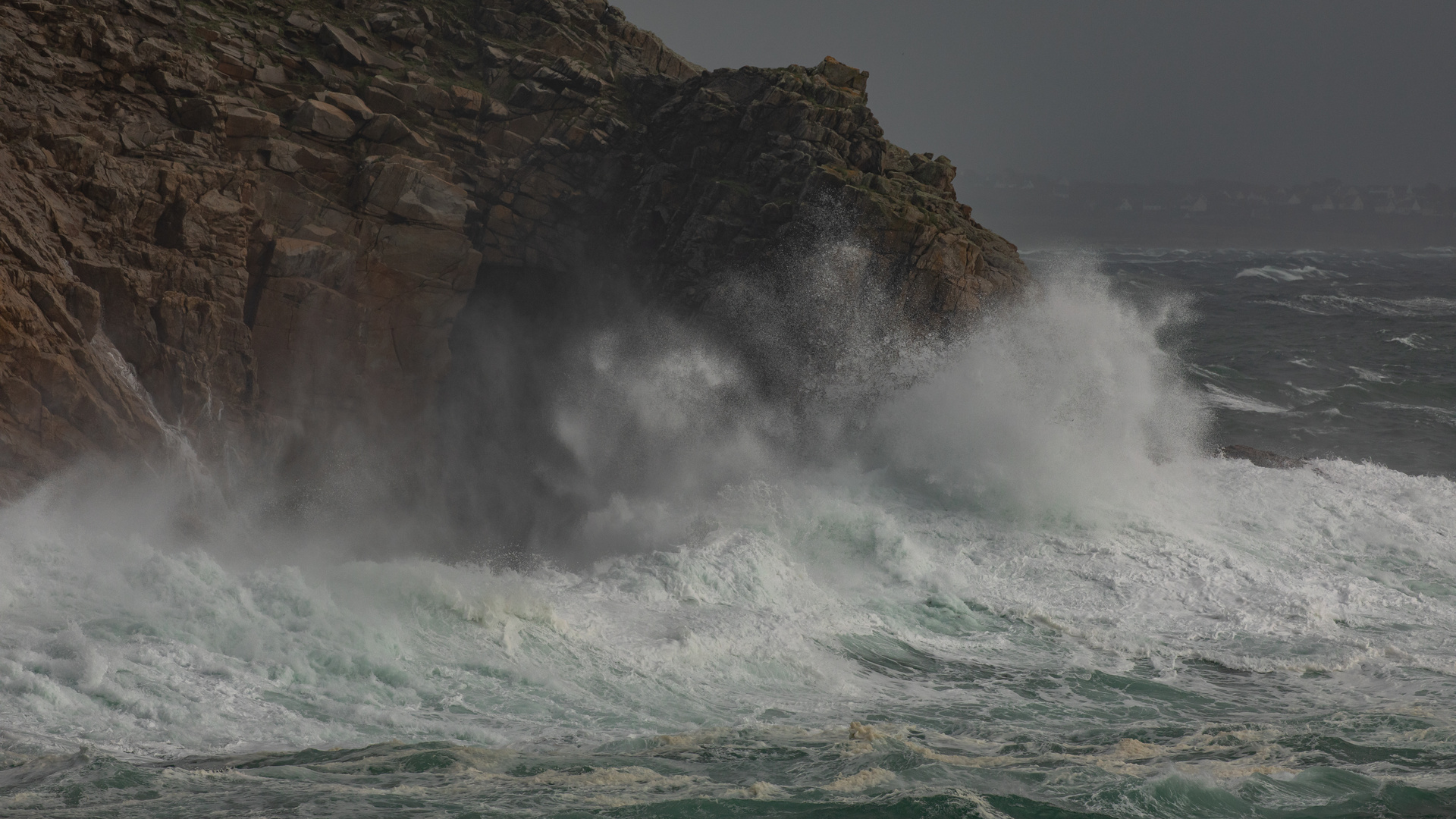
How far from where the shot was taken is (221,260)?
21.8 meters

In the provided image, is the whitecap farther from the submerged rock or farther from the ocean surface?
the submerged rock

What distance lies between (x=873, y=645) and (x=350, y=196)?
53.2 ft

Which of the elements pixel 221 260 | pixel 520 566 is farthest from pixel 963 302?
pixel 221 260

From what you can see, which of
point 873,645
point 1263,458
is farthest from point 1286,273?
point 873,645

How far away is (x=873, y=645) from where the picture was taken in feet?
60.4

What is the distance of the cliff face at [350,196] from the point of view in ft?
64.3

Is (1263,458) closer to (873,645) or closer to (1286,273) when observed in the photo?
(873,645)

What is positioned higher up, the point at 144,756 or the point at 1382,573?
the point at 1382,573

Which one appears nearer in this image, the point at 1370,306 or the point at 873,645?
the point at 873,645

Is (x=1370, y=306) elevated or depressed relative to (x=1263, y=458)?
elevated

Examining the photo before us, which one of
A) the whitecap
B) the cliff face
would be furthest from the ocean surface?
the whitecap

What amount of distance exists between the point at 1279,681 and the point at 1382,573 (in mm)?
6939

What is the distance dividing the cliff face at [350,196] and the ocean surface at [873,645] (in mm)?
3346

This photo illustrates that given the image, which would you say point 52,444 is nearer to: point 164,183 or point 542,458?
point 164,183
